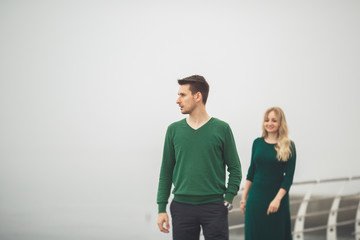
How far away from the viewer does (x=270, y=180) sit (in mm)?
2734

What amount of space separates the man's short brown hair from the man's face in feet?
0.06

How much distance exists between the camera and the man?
5.98ft

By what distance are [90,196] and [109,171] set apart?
8.95 meters

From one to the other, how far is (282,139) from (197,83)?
1.07 metres

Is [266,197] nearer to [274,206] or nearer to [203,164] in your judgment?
[274,206]

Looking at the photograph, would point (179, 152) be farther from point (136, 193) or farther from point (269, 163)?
point (136, 193)

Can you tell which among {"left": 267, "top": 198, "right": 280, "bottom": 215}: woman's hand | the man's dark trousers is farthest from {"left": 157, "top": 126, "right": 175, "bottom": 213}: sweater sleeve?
{"left": 267, "top": 198, "right": 280, "bottom": 215}: woman's hand

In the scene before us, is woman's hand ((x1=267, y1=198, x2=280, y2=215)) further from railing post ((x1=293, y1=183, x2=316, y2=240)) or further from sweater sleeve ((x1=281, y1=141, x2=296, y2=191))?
railing post ((x1=293, y1=183, x2=316, y2=240))

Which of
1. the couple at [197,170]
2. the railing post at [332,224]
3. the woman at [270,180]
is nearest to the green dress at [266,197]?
the woman at [270,180]

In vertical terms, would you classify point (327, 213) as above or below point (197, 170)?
below

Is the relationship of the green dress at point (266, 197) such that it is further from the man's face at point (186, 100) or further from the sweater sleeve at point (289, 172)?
the man's face at point (186, 100)

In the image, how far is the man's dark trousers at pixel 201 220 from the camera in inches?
70.8

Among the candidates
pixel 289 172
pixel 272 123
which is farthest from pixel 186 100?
pixel 289 172

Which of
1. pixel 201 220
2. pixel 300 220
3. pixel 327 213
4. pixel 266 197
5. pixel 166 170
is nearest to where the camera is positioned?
pixel 201 220
